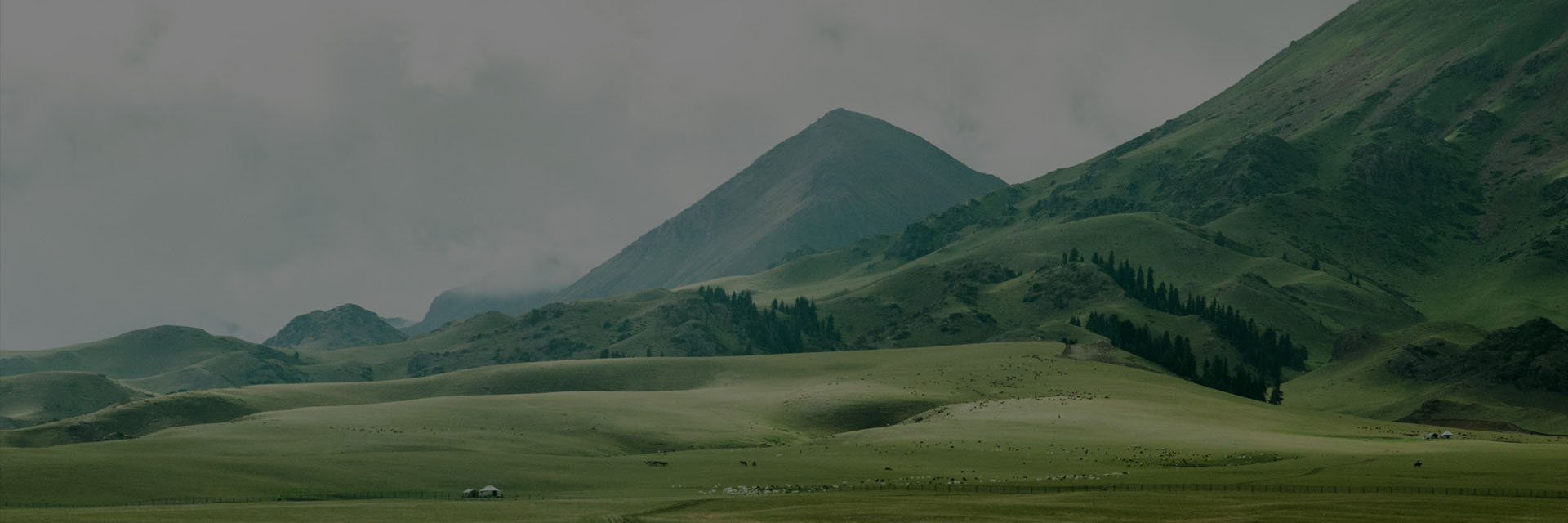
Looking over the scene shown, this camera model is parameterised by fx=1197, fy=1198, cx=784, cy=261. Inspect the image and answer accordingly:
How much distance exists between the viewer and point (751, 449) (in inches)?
5999

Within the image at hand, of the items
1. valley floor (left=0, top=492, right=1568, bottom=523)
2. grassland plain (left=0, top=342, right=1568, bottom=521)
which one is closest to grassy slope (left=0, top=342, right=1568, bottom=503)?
grassland plain (left=0, top=342, right=1568, bottom=521)

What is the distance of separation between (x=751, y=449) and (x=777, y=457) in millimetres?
13245

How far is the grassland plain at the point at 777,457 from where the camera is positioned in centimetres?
9294

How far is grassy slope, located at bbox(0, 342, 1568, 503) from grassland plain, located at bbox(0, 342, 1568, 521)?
46 cm

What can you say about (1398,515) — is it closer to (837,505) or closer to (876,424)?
(837,505)

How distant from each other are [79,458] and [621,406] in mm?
88835

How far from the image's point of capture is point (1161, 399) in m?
198

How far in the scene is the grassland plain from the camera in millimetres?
92938

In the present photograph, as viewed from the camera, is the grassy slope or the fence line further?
the grassy slope

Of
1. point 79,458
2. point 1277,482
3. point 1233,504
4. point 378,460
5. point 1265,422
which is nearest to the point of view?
point 1233,504

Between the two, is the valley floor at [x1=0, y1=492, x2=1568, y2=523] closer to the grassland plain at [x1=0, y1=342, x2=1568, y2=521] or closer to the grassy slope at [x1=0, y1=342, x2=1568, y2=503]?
the grassland plain at [x1=0, y1=342, x2=1568, y2=521]

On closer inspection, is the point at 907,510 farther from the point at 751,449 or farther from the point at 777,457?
the point at 751,449

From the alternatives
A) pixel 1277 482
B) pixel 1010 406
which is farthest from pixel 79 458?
pixel 1010 406

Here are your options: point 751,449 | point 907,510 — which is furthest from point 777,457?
point 907,510
